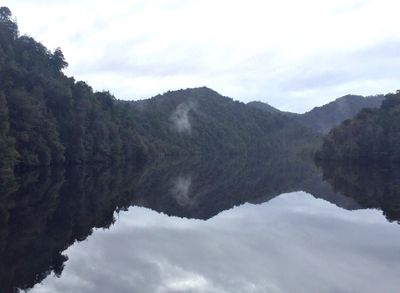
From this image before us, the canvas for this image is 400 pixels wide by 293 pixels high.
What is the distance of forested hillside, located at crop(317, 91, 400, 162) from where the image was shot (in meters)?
120

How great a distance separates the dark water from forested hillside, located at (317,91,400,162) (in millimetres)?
66906

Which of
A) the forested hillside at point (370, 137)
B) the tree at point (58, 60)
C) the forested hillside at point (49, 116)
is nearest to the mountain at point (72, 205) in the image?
the forested hillside at point (49, 116)

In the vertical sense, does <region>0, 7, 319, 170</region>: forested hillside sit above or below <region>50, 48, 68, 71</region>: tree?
below

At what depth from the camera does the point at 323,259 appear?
2508cm

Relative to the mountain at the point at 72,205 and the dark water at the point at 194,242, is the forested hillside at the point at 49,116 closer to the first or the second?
the mountain at the point at 72,205

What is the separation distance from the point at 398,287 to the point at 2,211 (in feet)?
91.1

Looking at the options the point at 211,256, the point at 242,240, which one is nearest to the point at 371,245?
the point at 242,240

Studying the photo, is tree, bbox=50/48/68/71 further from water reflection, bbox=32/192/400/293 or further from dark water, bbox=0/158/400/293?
water reflection, bbox=32/192/400/293

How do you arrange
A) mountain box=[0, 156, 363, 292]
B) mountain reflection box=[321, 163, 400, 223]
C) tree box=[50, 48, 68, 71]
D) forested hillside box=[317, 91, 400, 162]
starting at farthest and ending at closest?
1. tree box=[50, 48, 68, 71]
2. forested hillside box=[317, 91, 400, 162]
3. mountain reflection box=[321, 163, 400, 223]
4. mountain box=[0, 156, 363, 292]

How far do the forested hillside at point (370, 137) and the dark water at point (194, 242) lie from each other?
220 feet

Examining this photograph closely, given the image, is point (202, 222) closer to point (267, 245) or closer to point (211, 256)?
point (267, 245)

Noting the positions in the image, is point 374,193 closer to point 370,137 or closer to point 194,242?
point 194,242

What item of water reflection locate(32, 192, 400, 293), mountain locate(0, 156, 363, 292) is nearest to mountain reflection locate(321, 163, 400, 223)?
mountain locate(0, 156, 363, 292)

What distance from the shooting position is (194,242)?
2942 centimetres
